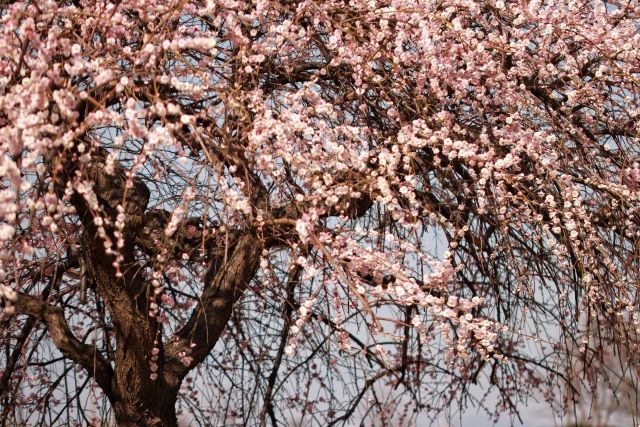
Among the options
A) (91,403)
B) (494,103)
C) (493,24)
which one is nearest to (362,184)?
(494,103)

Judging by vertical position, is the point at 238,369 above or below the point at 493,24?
below

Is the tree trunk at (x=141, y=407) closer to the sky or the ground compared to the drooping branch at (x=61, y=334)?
closer to the ground

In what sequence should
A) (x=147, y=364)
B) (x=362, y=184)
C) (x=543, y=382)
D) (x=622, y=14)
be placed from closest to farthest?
(x=362, y=184) < (x=147, y=364) < (x=622, y=14) < (x=543, y=382)

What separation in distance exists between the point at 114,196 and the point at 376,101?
140cm

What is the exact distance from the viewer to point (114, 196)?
4.56 meters

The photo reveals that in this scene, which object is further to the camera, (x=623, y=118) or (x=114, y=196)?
(x=623, y=118)

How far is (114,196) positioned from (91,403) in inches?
65.9

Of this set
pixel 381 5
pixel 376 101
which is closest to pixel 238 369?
pixel 376 101

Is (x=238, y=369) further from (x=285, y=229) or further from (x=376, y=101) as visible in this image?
(x=376, y=101)

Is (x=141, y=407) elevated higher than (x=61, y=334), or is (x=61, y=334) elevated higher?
(x=61, y=334)

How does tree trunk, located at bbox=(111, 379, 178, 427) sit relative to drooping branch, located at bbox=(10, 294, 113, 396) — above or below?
below

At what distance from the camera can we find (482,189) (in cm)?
425

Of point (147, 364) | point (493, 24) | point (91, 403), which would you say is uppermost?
point (493, 24)

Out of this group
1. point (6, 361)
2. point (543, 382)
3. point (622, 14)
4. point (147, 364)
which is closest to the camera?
point (147, 364)
